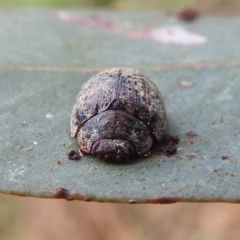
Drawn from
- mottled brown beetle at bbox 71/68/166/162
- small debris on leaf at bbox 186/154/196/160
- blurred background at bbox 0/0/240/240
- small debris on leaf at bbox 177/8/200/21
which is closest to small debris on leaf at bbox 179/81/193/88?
mottled brown beetle at bbox 71/68/166/162

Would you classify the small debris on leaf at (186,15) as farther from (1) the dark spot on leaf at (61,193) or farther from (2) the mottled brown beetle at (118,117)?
(1) the dark spot on leaf at (61,193)

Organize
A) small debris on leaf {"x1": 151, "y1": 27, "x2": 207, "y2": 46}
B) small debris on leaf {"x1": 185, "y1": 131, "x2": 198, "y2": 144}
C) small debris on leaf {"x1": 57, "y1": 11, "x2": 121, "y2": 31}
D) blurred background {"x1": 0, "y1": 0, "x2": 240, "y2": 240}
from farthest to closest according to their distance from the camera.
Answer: blurred background {"x1": 0, "y1": 0, "x2": 240, "y2": 240}, small debris on leaf {"x1": 57, "y1": 11, "x2": 121, "y2": 31}, small debris on leaf {"x1": 151, "y1": 27, "x2": 207, "y2": 46}, small debris on leaf {"x1": 185, "y1": 131, "x2": 198, "y2": 144}

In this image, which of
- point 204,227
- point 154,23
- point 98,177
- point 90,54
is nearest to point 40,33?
point 90,54

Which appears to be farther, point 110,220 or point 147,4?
point 147,4

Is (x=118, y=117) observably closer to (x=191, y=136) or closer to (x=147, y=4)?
(x=191, y=136)

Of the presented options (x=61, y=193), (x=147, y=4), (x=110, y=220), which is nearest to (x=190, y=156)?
(x=61, y=193)

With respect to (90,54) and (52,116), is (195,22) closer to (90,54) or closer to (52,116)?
(90,54)

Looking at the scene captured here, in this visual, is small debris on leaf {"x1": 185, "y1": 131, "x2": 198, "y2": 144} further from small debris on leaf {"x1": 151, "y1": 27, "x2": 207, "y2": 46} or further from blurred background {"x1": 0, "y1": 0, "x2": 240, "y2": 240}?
blurred background {"x1": 0, "y1": 0, "x2": 240, "y2": 240}

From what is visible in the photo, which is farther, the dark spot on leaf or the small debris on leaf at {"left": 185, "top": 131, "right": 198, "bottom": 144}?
the small debris on leaf at {"left": 185, "top": 131, "right": 198, "bottom": 144}
